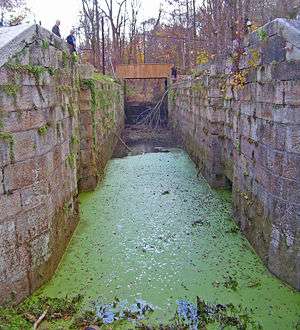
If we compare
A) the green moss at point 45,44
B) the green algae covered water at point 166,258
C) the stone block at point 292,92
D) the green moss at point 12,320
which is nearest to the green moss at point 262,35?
the stone block at point 292,92

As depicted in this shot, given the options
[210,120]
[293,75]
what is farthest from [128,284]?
[210,120]

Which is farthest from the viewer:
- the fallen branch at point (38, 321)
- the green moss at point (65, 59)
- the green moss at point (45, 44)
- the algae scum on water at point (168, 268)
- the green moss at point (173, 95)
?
the green moss at point (173, 95)

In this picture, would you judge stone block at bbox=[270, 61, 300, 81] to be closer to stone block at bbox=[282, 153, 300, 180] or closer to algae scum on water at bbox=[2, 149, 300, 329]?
stone block at bbox=[282, 153, 300, 180]

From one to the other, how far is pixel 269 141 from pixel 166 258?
6.38ft

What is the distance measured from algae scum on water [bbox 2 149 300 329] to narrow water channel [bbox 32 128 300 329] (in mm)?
11

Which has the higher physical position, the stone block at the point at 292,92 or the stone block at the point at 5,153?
the stone block at the point at 292,92

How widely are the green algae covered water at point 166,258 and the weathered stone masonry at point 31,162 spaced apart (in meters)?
0.41

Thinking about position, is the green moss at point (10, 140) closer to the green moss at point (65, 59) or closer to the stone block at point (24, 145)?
the stone block at point (24, 145)

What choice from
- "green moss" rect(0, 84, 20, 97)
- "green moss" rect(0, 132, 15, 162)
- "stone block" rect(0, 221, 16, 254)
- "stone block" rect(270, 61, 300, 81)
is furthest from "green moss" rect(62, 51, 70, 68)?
"stone block" rect(270, 61, 300, 81)

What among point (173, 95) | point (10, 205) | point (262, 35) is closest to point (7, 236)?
Answer: point (10, 205)

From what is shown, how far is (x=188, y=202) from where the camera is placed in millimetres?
7129

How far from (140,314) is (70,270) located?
4.22 ft

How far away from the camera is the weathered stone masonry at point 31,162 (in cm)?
360

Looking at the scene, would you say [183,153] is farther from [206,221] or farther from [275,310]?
[275,310]
